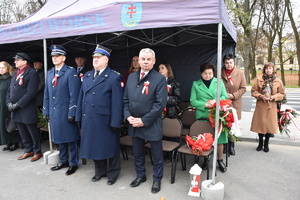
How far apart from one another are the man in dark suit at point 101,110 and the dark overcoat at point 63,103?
1.03ft

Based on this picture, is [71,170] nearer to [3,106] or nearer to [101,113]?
[101,113]

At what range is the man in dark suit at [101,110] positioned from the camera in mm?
3213

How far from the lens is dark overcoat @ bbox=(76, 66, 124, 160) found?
10.5ft

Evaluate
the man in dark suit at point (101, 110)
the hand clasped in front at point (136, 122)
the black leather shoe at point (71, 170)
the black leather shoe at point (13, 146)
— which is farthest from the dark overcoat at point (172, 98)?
the black leather shoe at point (13, 146)

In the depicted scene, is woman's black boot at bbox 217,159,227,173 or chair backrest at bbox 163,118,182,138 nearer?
woman's black boot at bbox 217,159,227,173

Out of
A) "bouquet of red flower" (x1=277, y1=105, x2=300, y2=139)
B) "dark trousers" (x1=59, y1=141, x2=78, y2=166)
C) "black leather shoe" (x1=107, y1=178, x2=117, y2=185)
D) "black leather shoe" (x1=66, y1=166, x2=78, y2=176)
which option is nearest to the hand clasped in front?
"black leather shoe" (x1=107, y1=178, x2=117, y2=185)

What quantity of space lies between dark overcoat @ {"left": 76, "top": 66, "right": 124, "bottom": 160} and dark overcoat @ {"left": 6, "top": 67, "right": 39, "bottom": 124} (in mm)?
1413

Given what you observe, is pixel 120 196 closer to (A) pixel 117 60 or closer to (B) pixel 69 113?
(B) pixel 69 113

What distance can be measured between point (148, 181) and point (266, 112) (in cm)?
275

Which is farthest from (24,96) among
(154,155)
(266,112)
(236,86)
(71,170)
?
(266,112)

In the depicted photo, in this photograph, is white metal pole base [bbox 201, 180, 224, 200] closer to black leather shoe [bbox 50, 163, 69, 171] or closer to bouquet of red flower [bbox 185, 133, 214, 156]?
bouquet of red flower [bbox 185, 133, 214, 156]

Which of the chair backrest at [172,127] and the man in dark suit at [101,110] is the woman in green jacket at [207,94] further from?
the man in dark suit at [101,110]

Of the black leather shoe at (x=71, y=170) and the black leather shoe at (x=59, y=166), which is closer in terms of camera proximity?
the black leather shoe at (x=71, y=170)

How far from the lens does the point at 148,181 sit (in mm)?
3467
